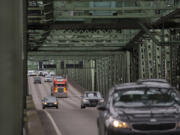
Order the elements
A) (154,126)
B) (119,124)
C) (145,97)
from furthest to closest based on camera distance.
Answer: (145,97) → (119,124) → (154,126)

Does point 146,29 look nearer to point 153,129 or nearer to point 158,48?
point 158,48

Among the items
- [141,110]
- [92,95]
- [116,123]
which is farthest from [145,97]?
[92,95]

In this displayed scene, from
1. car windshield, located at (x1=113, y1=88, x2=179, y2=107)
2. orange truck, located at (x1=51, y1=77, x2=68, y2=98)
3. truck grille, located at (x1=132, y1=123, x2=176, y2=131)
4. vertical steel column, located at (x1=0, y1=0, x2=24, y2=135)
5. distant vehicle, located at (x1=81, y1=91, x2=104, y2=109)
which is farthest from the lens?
orange truck, located at (x1=51, y1=77, x2=68, y2=98)

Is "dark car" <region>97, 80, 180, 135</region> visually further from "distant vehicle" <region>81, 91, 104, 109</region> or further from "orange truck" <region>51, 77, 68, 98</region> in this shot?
"orange truck" <region>51, 77, 68, 98</region>

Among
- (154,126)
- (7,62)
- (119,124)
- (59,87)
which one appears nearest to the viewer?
(7,62)

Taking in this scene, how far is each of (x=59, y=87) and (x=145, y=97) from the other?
90.0 metres

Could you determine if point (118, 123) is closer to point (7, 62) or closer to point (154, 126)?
point (154, 126)

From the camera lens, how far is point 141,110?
31.1 feet

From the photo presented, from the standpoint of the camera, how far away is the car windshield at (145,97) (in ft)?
32.4

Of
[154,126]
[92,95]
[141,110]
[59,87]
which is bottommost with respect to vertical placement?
[59,87]

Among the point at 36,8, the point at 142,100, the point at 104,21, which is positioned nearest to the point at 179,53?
the point at 104,21

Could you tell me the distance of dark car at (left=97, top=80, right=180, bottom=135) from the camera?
9258mm

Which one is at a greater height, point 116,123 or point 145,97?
point 145,97

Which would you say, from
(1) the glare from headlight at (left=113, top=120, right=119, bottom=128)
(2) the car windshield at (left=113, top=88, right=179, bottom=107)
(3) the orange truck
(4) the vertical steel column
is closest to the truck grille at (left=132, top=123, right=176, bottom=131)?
(1) the glare from headlight at (left=113, top=120, right=119, bottom=128)
